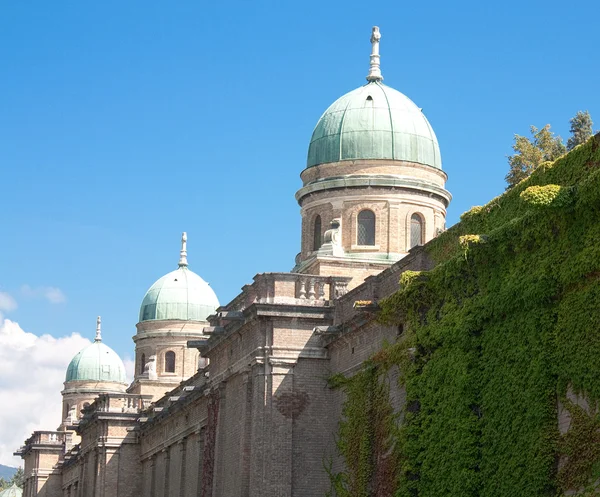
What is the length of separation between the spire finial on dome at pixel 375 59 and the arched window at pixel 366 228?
5393mm

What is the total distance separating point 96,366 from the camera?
8775cm

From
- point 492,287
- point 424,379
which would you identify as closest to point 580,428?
point 492,287

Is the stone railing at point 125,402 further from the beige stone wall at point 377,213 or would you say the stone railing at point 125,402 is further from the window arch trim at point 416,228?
the window arch trim at point 416,228

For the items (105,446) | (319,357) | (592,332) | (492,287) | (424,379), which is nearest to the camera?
(592,332)

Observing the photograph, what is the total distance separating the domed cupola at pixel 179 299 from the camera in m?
73.2

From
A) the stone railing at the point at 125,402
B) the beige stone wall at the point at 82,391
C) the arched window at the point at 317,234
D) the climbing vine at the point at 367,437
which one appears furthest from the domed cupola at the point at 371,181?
the beige stone wall at the point at 82,391

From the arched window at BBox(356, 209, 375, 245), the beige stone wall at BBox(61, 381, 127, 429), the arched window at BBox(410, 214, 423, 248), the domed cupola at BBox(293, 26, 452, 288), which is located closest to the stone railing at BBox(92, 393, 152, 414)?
the beige stone wall at BBox(61, 381, 127, 429)

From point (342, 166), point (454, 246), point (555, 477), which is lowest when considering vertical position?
point (555, 477)

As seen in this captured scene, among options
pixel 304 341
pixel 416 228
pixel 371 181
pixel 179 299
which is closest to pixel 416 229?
pixel 416 228

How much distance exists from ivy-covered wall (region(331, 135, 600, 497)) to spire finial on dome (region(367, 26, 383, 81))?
→ 16.3 meters

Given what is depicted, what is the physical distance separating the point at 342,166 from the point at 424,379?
1656 cm

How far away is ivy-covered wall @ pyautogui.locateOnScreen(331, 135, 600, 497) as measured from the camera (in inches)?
1038

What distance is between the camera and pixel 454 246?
1335 inches

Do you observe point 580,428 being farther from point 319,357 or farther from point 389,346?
point 319,357
